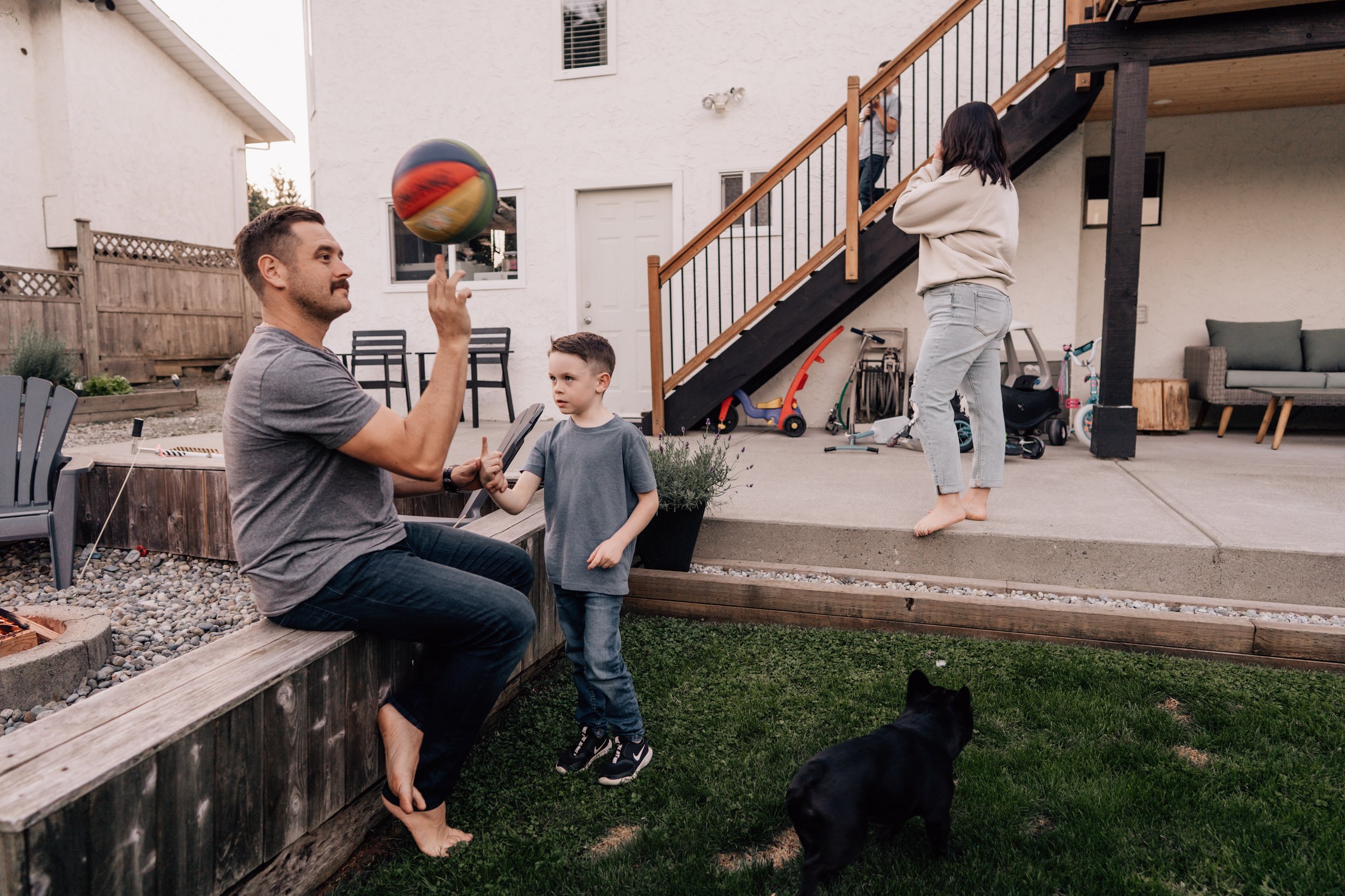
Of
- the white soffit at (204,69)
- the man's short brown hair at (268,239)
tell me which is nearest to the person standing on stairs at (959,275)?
the man's short brown hair at (268,239)

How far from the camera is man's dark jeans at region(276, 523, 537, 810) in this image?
1898 mm

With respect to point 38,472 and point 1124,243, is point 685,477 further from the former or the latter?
point 1124,243

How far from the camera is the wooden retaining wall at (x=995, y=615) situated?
2746 mm

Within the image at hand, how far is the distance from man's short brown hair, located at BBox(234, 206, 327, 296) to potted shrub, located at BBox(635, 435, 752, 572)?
1.72 m

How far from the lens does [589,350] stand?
2342mm

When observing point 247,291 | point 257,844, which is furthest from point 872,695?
point 247,291

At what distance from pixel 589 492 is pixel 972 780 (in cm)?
125

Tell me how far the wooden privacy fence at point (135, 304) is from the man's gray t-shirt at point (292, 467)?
11401 millimetres

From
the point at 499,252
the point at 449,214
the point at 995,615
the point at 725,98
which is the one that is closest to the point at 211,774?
the point at 449,214

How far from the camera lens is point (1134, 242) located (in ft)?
17.9

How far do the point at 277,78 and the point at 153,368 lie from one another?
16706mm

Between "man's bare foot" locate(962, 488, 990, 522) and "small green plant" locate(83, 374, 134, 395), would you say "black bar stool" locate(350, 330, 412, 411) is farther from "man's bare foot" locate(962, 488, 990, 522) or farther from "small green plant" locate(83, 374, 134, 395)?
"man's bare foot" locate(962, 488, 990, 522)

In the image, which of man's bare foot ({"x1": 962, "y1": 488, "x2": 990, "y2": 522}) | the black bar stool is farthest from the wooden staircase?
man's bare foot ({"x1": 962, "y1": 488, "x2": 990, "y2": 522})

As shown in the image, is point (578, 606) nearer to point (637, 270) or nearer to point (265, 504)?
point (265, 504)
